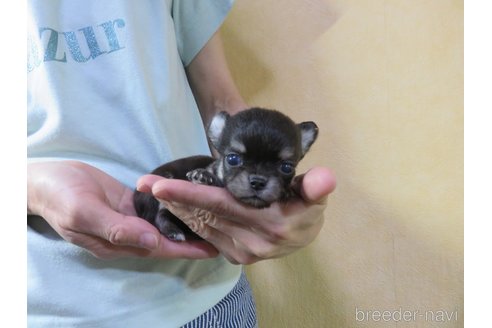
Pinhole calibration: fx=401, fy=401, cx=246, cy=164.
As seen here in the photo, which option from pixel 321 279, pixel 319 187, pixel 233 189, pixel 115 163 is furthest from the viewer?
pixel 321 279

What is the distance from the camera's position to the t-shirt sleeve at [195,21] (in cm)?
137

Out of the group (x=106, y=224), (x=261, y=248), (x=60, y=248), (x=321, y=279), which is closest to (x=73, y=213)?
(x=106, y=224)

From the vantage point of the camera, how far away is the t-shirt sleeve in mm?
1366

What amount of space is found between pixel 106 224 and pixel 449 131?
141 cm

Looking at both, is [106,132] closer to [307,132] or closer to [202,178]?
[202,178]

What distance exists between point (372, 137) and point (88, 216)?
125 centimetres

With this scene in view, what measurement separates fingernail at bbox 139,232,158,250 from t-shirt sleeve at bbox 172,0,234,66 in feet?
2.52

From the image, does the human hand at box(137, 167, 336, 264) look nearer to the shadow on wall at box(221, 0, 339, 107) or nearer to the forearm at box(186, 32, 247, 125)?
the forearm at box(186, 32, 247, 125)

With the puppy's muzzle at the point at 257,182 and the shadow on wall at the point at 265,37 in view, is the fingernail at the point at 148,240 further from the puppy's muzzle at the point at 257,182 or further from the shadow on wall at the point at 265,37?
the shadow on wall at the point at 265,37

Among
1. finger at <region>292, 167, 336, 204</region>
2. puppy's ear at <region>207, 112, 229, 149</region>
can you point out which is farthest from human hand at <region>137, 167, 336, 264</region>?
puppy's ear at <region>207, 112, 229, 149</region>

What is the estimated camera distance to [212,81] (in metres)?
1.45

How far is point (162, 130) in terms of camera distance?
3.74 feet

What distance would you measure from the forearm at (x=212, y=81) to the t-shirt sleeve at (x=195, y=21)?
4 cm

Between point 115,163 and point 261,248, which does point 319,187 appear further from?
point 115,163
